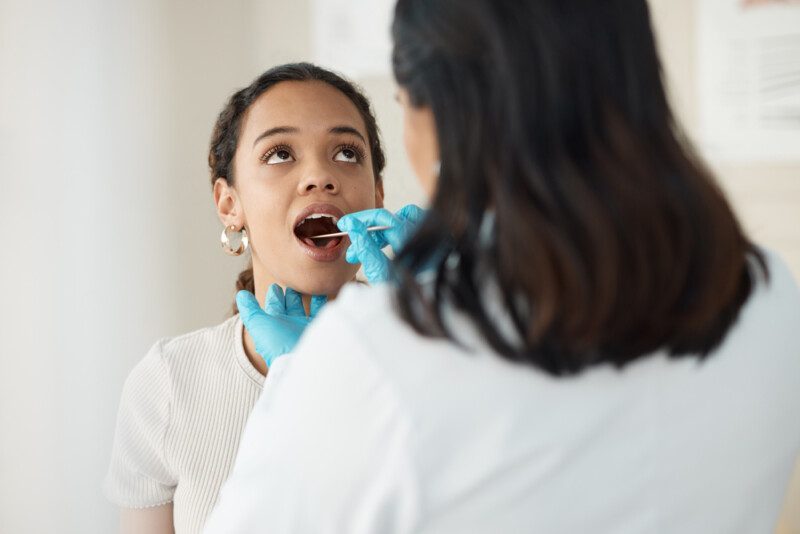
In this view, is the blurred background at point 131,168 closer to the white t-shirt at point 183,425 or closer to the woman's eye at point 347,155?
the white t-shirt at point 183,425

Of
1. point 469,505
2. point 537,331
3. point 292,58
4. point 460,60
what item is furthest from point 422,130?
point 292,58

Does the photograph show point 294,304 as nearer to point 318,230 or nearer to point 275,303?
point 275,303

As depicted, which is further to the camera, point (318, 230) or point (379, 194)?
point (379, 194)

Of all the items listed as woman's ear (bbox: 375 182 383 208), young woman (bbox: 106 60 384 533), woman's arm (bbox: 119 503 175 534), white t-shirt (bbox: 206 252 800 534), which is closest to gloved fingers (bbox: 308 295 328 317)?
young woman (bbox: 106 60 384 533)

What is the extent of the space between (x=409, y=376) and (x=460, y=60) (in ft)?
0.81

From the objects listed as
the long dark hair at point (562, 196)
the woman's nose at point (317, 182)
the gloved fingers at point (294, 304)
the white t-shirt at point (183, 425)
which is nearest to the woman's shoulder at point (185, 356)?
the white t-shirt at point (183, 425)

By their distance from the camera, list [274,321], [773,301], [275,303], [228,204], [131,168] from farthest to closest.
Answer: [131,168]
[228,204]
[275,303]
[274,321]
[773,301]

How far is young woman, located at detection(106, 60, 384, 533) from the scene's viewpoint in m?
1.37

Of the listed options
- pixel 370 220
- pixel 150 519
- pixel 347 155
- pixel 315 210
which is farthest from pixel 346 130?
pixel 150 519

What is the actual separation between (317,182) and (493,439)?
877 millimetres

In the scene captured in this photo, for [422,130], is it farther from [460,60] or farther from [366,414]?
[366,414]

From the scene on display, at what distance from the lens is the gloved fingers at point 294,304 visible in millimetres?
1414

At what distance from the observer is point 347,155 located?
5.07 ft

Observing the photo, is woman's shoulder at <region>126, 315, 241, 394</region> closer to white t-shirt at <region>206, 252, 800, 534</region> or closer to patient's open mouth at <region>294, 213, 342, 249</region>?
patient's open mouth at <region>294, 213, 342, 249</region>
